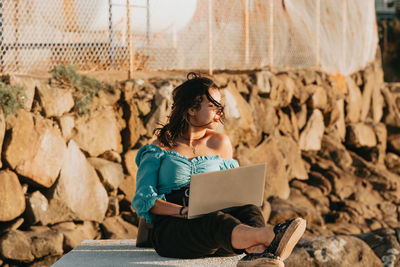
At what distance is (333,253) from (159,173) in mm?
1726

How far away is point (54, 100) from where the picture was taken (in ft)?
21.0

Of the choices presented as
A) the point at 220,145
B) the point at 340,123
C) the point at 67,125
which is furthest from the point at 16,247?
the point at 340,123

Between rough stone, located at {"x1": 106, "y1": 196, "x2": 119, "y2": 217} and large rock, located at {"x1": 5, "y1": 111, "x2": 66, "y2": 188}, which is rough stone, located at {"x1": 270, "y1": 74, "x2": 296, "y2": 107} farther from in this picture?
large rock, located at {"x1": 5, "y1": 111, "x2": 66, "y2": 188}

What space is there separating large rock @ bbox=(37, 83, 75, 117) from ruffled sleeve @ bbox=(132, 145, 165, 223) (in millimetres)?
2668

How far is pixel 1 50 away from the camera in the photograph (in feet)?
20.3

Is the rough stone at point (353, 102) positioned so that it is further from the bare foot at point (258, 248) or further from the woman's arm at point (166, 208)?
the bare foot at point (258, 248)

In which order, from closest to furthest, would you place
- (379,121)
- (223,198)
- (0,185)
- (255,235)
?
1. (255,235)
2. (223,198)
3. (0,185)
4. (379,121)

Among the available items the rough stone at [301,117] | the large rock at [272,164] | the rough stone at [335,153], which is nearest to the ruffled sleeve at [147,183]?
the large rock at [272,164]

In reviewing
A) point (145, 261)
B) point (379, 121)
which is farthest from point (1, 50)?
point (379, 121)

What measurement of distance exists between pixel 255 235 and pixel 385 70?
17.0 metres

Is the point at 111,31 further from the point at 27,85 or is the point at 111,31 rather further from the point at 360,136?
the point at 360,136

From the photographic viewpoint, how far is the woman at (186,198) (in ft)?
10.3

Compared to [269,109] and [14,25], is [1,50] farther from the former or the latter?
[269,109]

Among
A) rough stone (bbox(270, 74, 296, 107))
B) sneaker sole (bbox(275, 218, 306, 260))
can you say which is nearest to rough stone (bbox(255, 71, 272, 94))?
rough stone (bbox(270, 74, 296, 107))
